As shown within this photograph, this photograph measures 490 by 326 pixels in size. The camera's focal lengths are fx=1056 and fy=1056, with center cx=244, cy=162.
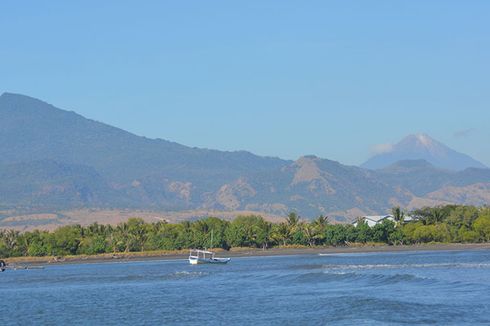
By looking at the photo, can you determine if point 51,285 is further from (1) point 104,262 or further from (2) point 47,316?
(1) point 104,262

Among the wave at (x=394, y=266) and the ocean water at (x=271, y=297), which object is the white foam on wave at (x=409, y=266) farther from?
the ocean water at (x=271, y=297)

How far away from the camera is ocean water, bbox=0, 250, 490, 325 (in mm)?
69875

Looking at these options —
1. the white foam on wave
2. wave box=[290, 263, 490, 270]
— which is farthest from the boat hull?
the white foam on wave

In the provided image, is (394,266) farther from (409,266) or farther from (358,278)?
(358,278)

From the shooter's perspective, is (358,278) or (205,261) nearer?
(358,278)

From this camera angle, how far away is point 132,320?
243ft

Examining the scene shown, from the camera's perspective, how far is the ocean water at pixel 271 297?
69.9 m

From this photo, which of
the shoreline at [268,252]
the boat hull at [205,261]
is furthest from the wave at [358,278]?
the shoreline at [268,252]

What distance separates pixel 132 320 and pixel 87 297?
24717 millimetres

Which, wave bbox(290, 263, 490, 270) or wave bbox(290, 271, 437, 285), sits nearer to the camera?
wave bbox(290, 271, 437, 285)

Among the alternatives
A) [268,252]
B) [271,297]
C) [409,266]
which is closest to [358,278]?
[409,266]

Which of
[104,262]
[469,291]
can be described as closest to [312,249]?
[104,262]

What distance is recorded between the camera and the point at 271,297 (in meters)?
86.2

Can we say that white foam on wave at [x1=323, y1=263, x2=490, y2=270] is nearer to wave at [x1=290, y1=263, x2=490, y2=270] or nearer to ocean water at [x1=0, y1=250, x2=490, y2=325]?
wave at [x1=290, y1=263, x2=490, y2=270]
